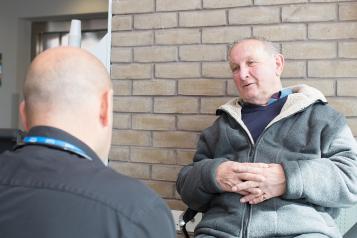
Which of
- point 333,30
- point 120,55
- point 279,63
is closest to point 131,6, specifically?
point 120,55

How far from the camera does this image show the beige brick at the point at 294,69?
92.7 inches

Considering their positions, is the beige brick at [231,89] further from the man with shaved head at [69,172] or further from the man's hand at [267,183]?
the man with shaved head at [69,172]

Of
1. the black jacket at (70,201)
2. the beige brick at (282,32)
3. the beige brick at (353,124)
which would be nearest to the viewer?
the black jacket at (70,201)

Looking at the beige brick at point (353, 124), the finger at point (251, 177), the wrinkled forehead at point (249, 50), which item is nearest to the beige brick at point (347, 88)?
the beige brick at point (353, 124)

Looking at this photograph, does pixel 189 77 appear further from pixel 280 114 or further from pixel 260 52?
pixel 280 114

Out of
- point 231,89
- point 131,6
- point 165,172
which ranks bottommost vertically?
point 165,172

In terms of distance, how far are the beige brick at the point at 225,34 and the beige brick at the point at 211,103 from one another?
0.32m

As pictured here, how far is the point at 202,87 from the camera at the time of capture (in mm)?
2559

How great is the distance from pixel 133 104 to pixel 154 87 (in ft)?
0.57

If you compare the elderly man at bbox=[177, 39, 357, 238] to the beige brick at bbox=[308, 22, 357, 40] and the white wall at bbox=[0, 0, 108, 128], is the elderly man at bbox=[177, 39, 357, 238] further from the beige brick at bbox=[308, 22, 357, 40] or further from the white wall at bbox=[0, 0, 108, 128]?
the white wall at bbox=[0, 0, 108, 128]

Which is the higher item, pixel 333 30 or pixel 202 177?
pixel 333 30

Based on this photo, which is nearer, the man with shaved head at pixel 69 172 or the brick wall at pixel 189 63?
the man with shaved head at pixel 69 172

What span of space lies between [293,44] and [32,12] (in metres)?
3.95

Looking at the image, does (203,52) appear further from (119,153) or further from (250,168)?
(250,168)
